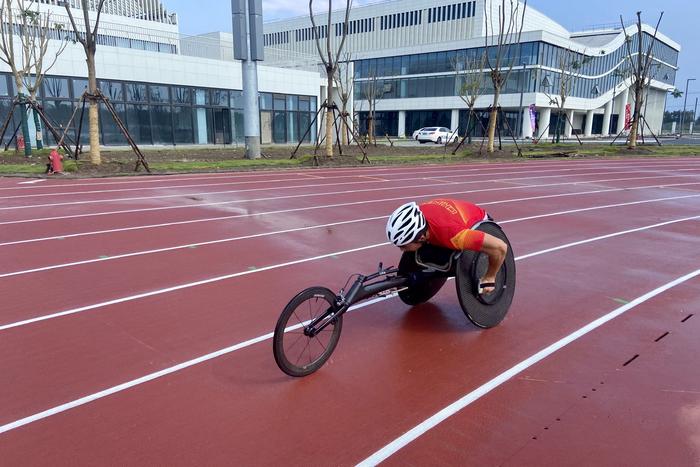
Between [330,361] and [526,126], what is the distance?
58284 millimetres

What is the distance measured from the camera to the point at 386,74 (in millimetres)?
67875

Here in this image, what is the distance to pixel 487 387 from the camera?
380 cm

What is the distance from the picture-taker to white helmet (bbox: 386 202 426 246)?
4016 millimetres

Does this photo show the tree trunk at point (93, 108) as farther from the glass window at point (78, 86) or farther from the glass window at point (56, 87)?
the glass window at point (78, 86)

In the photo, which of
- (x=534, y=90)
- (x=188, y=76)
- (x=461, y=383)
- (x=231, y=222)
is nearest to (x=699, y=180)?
(x=231, y=222)

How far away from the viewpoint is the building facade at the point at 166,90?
2727cm

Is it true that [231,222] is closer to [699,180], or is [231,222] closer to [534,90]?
[699,180]

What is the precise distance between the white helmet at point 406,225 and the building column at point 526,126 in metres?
56.1

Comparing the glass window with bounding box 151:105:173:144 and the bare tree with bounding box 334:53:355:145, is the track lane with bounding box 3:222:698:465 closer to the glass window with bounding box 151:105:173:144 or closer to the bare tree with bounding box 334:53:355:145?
the bare tree with bounding box 334:53:355:145

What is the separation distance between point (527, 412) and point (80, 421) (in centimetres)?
284

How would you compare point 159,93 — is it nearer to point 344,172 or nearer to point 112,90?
point 112,90

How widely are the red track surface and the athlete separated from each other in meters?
0.88

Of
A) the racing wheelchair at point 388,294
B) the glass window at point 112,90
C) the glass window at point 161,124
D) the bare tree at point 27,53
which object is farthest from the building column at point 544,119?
the racing wheelchair at point 388,294

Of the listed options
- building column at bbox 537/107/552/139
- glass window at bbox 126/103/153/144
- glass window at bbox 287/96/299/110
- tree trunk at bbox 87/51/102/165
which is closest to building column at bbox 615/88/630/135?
building column at bbox 537/107/552/139
